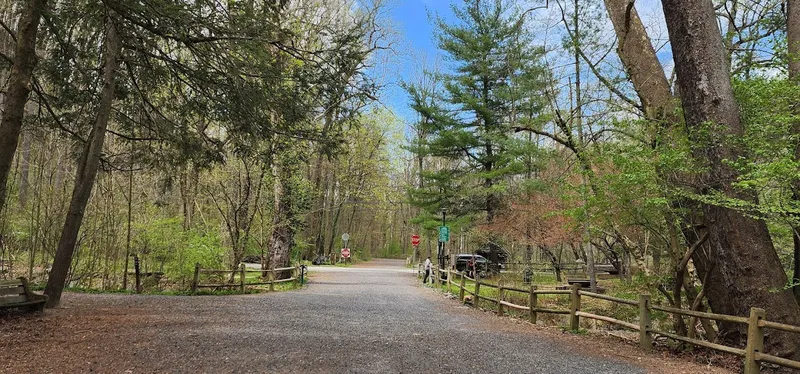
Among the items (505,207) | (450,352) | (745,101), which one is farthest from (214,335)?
(505,207)

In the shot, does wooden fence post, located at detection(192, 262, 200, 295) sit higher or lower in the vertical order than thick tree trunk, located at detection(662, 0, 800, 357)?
lower

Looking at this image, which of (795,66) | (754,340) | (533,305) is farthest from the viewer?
(533,305)

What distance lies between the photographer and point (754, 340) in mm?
5418

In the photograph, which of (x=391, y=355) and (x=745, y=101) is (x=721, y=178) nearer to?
(x=745, y=101)

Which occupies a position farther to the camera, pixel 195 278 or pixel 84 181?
pixel 195 278

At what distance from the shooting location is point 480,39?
2509 centimetres

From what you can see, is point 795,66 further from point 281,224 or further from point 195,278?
point 281,224

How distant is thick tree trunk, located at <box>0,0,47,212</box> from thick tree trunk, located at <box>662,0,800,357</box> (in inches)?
338

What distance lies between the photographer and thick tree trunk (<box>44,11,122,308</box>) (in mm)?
8180

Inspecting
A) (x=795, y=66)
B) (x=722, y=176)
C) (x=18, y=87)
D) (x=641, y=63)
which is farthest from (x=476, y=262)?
(x=18, y=87)

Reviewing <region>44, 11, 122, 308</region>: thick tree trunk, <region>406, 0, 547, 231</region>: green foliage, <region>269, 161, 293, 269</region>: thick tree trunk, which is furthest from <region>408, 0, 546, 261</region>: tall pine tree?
<region>44, 11, 122, 308</region>: thick tree trunk

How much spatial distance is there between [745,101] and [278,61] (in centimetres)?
749

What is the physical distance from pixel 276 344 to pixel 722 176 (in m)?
6.00

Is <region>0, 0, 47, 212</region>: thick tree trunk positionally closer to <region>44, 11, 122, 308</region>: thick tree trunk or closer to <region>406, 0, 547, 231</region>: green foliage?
<region>44, 11, 122, 308</region>: thick tree trunk
